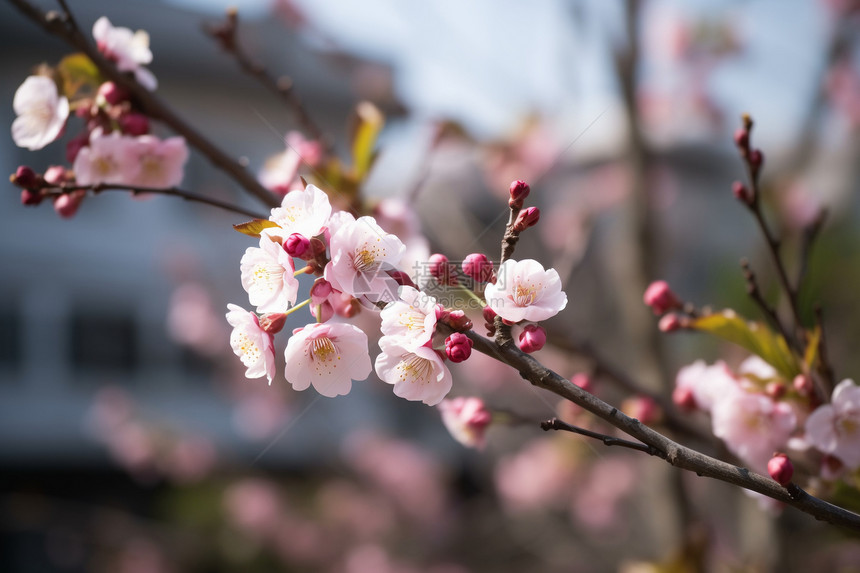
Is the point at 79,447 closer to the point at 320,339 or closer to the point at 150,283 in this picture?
the point at 150,283

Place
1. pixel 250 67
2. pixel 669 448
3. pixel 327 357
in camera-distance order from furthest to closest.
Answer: pixel 250 67
pixel 327 357
pixel 669 448

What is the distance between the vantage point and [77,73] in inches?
34.2

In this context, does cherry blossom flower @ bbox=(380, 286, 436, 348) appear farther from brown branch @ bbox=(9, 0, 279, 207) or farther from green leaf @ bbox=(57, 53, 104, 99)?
green leaf @ bbox=(57, 53, 104, 99)

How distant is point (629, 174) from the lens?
1.80 meters

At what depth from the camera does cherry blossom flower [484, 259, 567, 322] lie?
1.77 ft

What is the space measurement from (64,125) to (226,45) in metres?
0.29

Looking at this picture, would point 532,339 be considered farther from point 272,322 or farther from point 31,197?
point 31,197

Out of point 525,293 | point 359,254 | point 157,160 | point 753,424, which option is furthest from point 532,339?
point 157,160

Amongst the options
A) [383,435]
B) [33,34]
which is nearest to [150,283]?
[33,34]

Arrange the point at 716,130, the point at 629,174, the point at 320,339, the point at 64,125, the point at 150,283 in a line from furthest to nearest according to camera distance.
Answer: the point at 150,283 < the point at 716,130 < the point at 629,174 < the point at 64,125 < the point at 320,339

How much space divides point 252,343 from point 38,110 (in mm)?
475

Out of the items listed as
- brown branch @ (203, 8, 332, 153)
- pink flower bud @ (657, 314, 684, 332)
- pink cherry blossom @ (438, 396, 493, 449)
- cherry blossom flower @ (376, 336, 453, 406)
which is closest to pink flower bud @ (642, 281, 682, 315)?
pink flower bud @ (657, 314, 684, 332)

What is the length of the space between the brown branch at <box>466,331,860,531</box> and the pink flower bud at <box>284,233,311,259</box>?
0.59ft

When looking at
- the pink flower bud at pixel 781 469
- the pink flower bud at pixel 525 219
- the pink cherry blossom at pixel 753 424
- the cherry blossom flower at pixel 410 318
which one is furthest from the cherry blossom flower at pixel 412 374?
the pink cherry blossom at pixel 753 424
